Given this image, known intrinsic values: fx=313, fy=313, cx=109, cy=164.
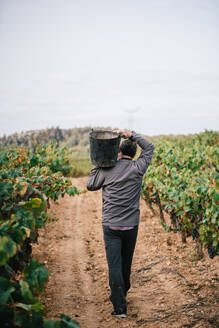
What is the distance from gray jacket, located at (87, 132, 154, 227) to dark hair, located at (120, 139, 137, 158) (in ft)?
0.31

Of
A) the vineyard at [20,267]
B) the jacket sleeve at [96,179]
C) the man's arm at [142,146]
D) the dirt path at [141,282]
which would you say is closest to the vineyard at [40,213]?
the vineyard at [20,267]

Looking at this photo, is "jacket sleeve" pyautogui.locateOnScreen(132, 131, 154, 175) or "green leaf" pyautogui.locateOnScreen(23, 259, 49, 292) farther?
"jacket sleeve" pyautogui.locateOnScreen(132, 131, 154, 175)

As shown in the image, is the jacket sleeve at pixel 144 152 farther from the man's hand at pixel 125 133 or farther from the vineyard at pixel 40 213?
the vineyard at pixel 40 213

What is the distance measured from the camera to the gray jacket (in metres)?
3.34

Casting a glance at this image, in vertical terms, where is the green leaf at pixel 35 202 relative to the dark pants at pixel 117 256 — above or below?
above

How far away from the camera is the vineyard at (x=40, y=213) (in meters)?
1.96

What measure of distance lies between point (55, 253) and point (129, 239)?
3.12 metres

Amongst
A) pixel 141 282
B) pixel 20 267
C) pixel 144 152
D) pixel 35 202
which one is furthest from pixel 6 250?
pixel 141 282

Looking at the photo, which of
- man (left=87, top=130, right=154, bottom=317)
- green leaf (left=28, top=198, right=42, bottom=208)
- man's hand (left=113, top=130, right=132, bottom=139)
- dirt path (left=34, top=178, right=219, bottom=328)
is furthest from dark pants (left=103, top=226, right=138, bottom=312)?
green leaf (left=28, top=198, right=42, bottom=208)

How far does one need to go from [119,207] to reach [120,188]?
20 cm

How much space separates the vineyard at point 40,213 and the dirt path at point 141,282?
0.18 metres

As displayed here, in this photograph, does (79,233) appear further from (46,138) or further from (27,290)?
(46,138)

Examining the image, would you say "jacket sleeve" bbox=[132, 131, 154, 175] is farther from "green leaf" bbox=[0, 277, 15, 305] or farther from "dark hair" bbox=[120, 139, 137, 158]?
"green leaf" bbox=[0, 277, 15, 305]

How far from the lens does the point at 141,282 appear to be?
4660mm
